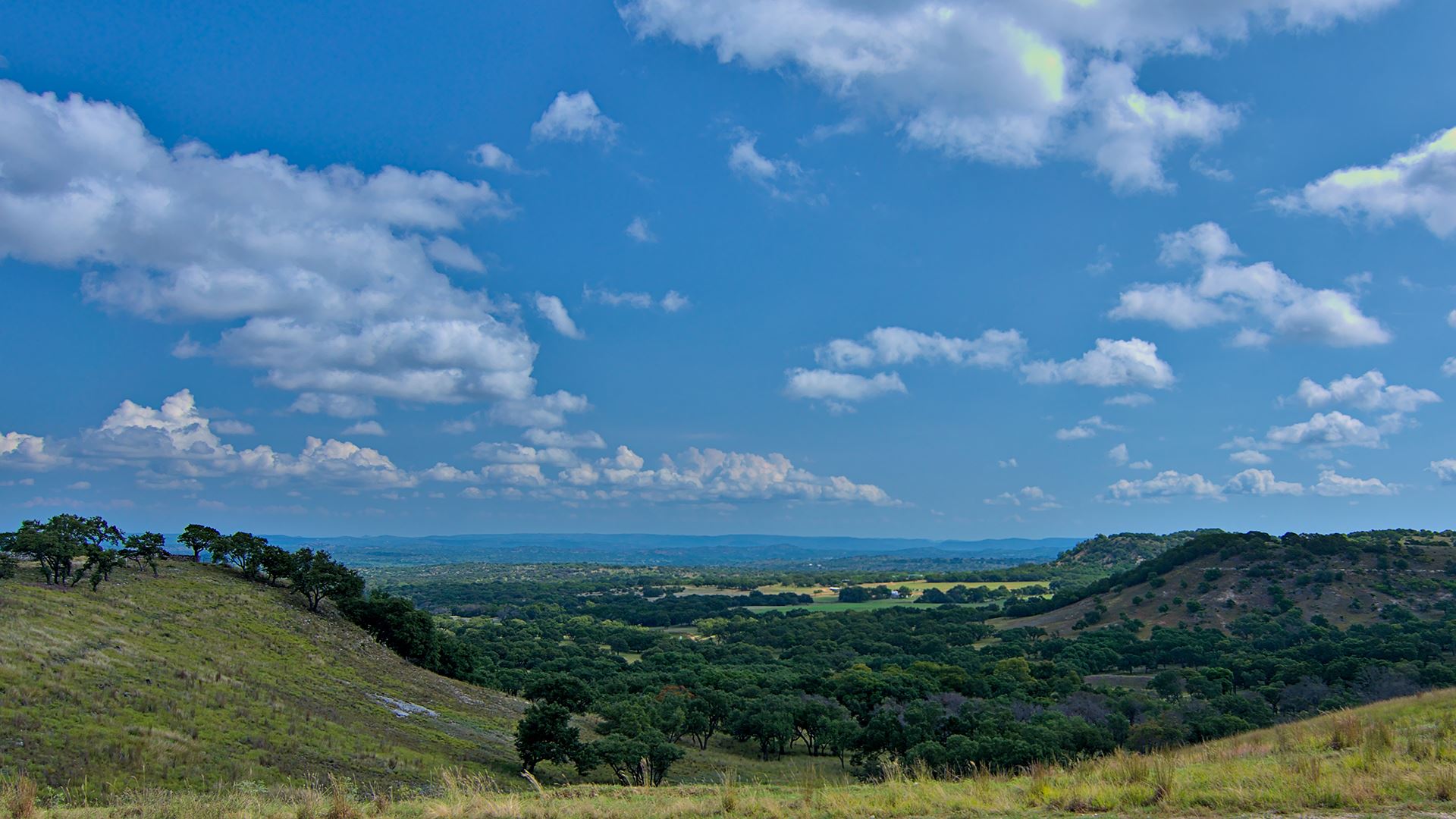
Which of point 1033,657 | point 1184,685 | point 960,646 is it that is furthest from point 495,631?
point 1184,685

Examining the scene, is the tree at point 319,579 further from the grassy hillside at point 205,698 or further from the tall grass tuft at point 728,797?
the tall grass tuft at point 728,797

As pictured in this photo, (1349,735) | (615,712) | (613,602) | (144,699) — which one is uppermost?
(1349,735)

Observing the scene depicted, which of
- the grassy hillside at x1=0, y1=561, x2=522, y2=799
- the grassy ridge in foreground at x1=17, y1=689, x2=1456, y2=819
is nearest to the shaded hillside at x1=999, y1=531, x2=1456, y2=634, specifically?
the grassy hillside at x1=0, y1=561, x2=522, y2=799

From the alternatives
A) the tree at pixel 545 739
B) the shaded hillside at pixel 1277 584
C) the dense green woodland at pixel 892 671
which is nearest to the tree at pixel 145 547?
the dense green woodland at pixel 892 671

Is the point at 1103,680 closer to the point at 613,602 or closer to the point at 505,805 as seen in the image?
the point at 505,805

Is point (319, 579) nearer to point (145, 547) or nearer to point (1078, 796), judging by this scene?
point (145, 547)

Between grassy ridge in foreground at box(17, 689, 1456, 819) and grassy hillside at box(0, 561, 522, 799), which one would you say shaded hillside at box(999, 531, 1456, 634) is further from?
grassy ridge in foreground at box(17, 689, 1456, 819)

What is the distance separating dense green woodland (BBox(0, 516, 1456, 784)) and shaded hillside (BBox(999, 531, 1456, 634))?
859 mm

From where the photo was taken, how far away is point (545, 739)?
117ft

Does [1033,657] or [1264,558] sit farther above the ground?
[1264,558]

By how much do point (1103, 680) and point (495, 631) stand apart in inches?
3314

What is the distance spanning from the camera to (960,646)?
10500 cm

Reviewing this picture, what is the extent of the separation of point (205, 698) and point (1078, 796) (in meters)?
32.4

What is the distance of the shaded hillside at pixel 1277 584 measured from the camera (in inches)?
4043
